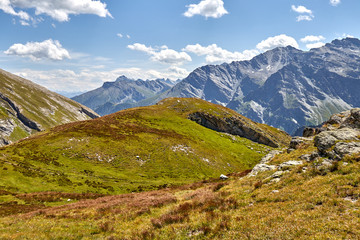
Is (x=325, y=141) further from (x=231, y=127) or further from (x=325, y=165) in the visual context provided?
(x=231, y=127)

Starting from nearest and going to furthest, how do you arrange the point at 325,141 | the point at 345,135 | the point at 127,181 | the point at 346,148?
the point at 346,148 < the point at 325,141 < the point at 345,135 < the point at 127,181

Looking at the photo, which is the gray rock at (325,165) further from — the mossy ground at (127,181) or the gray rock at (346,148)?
the mossy ground at (127,181)

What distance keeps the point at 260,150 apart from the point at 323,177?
7034 cm

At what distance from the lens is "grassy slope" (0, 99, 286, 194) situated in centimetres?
4016

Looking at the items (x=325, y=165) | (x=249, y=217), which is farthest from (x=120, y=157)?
(x=325, y=165)

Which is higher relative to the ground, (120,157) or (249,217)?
(249,217)

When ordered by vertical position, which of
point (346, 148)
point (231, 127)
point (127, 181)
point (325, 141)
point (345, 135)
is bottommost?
point (127, 181)

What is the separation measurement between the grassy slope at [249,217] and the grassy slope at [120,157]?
22.4 meters

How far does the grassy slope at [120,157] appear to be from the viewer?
40156 mm

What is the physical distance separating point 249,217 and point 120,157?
46008 mm

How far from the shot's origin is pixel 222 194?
20.4 meters

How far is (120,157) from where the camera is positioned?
175ft

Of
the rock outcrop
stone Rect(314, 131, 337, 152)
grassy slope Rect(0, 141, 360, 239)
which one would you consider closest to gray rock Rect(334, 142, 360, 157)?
stone Rect(314, 131, 337, 152)

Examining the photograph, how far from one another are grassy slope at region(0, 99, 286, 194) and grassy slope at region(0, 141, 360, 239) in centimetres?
2244
